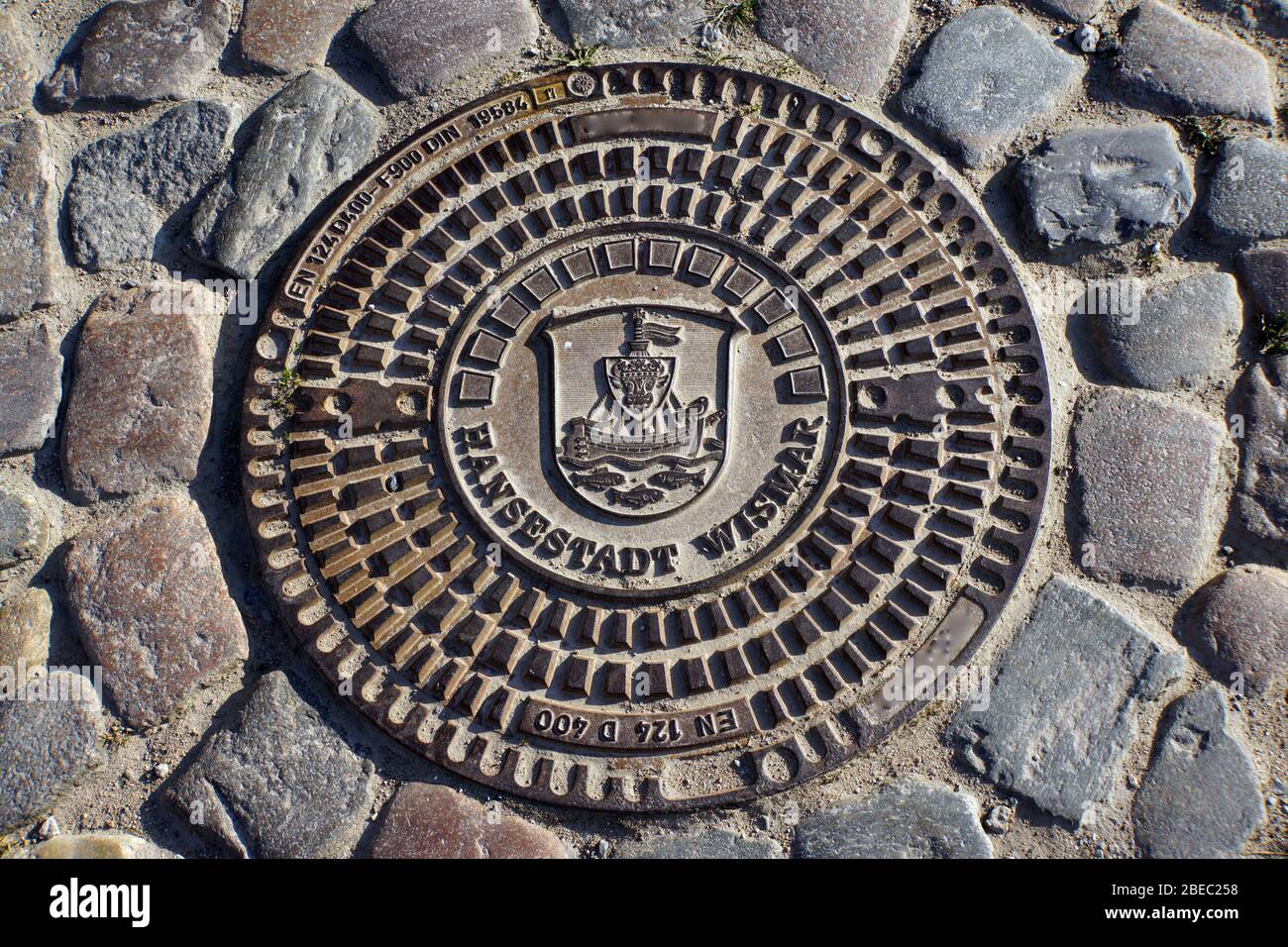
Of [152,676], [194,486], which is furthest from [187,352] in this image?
[152,676]

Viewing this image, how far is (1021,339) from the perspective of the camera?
4.57 meters

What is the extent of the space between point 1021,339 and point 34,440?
4.75 meters

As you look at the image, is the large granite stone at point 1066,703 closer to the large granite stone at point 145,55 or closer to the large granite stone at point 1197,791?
the large granite stone at point 1197,791

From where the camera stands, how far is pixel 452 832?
4133 millimetres

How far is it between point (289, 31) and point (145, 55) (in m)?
0.76

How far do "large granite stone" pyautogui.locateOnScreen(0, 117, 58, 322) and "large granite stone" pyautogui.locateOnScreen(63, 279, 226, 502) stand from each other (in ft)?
1.18

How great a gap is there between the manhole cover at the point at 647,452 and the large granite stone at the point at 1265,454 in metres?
1.00

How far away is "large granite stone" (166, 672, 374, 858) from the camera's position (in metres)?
4.16

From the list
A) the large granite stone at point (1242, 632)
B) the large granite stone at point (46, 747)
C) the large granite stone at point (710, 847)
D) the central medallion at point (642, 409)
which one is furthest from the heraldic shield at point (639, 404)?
the large granite stone at point (46, 747)

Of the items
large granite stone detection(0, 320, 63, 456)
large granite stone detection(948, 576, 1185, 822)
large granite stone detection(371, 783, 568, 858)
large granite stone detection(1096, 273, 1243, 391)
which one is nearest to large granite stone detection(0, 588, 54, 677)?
large granite stone detection(0, 320, 63, 456)

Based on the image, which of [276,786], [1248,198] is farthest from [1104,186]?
[276,786]

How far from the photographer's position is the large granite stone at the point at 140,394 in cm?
454

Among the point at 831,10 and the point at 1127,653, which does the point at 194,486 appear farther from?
the point at 1127,653

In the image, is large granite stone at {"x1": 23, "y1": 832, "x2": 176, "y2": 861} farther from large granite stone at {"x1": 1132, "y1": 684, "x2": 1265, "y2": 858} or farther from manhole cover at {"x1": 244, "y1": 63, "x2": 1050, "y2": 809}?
large granite stone at {"x1": 1132, "y1": 684, "x2": 1265, "y2": 858}
